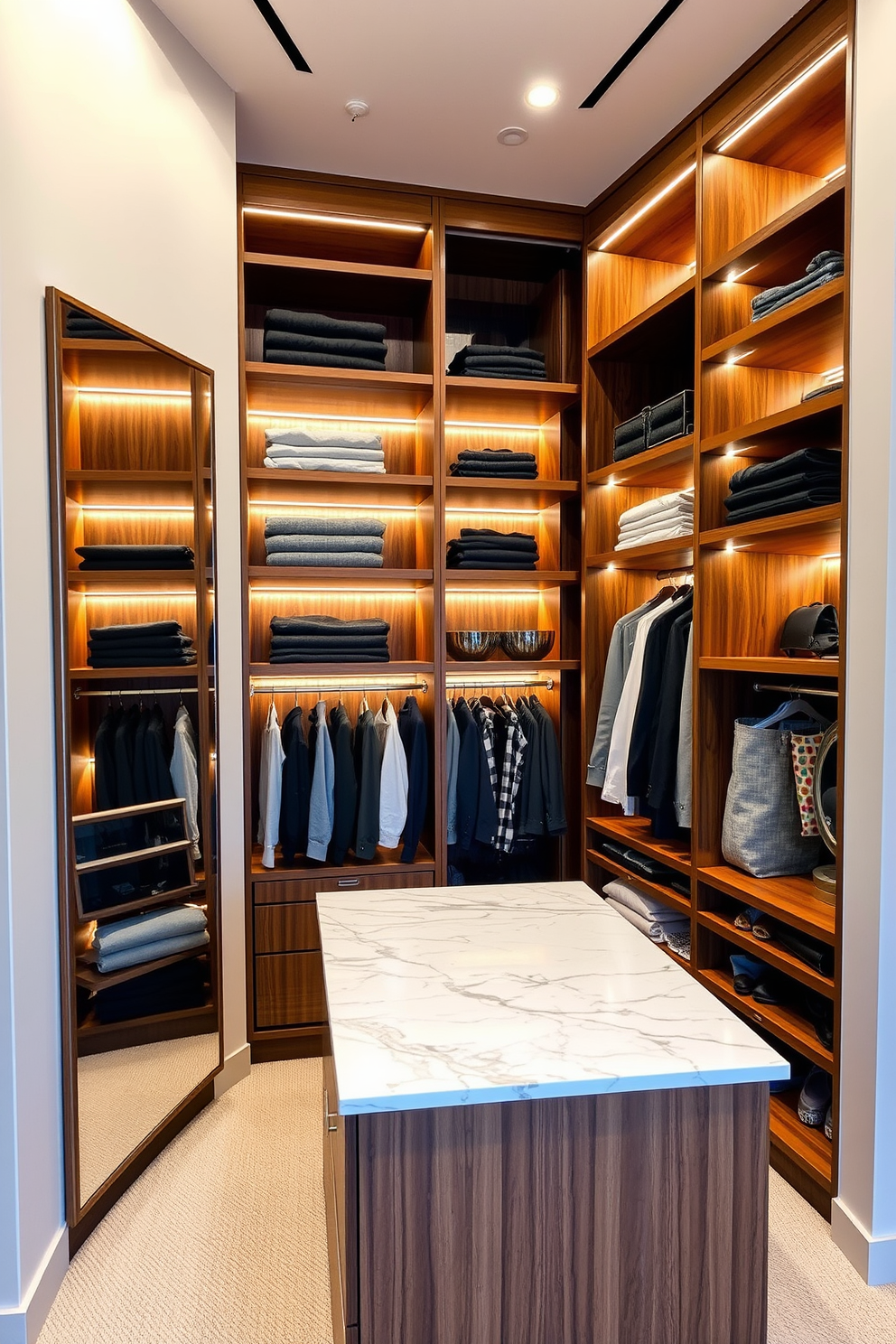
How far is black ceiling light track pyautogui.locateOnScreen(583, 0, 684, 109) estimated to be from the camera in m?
2.40

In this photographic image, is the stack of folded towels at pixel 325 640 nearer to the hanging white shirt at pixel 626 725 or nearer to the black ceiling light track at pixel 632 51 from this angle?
the hanging white shirt at pixel 626 725

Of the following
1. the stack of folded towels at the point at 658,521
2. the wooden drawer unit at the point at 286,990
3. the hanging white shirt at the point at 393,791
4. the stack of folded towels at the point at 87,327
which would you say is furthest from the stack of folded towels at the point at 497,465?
the wooden drawer unit at the point at 286,990

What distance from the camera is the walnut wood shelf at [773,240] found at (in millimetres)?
2279

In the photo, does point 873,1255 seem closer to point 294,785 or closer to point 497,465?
point 294,785

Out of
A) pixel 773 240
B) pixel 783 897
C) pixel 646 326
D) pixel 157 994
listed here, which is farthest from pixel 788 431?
pixel 157 994

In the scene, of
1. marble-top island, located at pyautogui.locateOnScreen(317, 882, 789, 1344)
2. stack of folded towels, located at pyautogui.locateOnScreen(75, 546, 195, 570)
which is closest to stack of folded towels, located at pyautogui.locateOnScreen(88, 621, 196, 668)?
stack of folded towels, located at pyautogui.locateOnScreen(75, 546, 195, 570)

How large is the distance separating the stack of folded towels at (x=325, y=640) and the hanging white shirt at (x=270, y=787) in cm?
23

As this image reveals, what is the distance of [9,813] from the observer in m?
1.88

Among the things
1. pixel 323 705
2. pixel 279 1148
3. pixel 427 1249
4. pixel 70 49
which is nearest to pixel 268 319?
pixel 70 49

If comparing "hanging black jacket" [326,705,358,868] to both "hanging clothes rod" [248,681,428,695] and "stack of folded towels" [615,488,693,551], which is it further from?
"stack of folded towels" [615,488,693,551]

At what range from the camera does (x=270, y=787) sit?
126 inches

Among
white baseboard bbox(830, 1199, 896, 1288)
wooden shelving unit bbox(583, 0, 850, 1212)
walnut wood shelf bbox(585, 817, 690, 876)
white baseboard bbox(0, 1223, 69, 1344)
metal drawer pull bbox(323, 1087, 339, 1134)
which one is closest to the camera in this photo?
metal drawer pull bbox(323, 1087, 339, 1134)

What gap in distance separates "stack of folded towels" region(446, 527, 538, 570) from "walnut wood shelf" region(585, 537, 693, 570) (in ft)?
0.96

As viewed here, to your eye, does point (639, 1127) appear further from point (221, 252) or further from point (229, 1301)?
point (221, 252)
